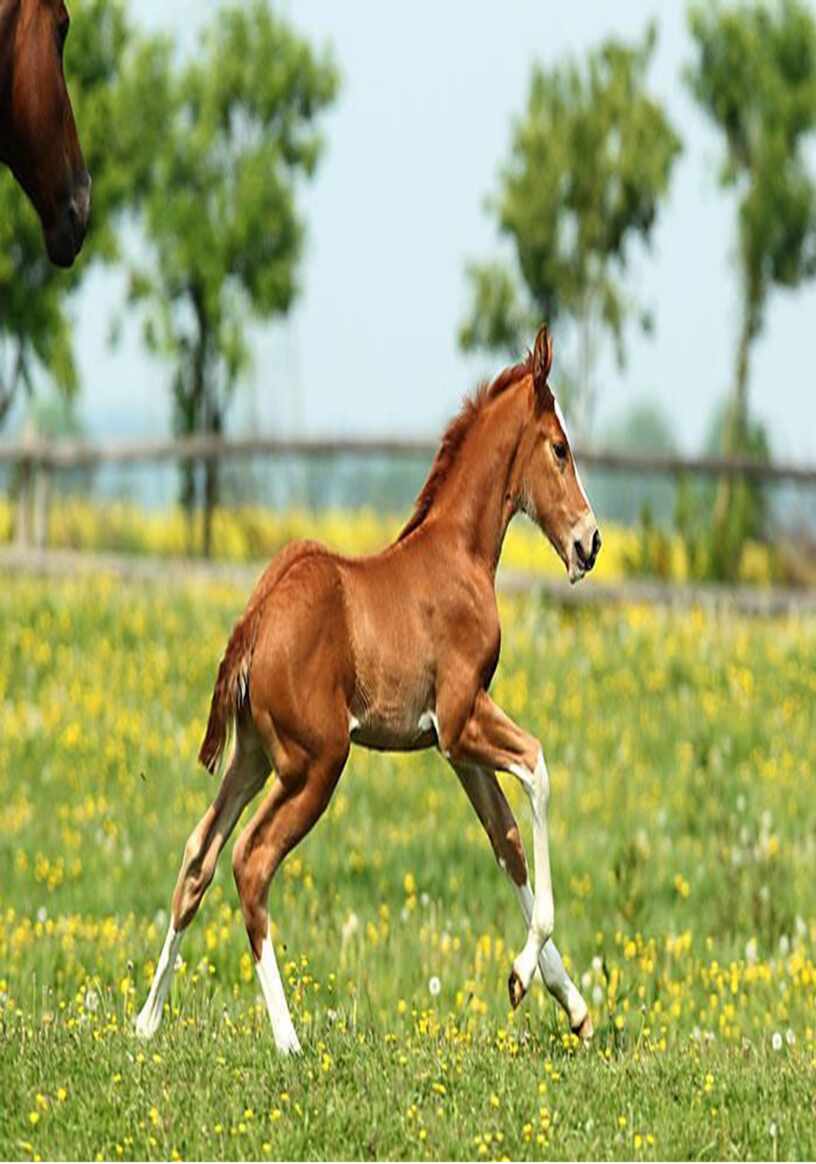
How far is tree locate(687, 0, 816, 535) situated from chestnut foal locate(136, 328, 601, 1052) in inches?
967

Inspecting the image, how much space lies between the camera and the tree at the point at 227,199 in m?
29.8

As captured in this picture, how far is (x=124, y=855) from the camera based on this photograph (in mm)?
10781

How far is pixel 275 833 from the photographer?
636 centimetres

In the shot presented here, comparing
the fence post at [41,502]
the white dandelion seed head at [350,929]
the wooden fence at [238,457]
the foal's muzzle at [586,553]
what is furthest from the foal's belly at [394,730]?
the fence post at [41,502]

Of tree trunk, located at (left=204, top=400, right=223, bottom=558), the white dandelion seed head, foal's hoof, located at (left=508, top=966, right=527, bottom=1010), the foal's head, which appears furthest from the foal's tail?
tree trunk, located at (left=204, top=400, right=223, bottom=558)

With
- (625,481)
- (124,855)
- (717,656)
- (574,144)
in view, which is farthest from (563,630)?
(574,144)

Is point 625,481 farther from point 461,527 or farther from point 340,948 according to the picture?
point 461,527

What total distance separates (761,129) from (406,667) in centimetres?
2670

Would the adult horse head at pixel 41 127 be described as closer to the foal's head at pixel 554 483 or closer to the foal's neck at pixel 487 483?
the foal's neck at pixel 487 483

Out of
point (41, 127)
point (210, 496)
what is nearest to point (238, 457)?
point (210, 496)

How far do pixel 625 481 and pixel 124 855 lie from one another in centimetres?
1247

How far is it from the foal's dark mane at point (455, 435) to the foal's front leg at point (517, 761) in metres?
0.74

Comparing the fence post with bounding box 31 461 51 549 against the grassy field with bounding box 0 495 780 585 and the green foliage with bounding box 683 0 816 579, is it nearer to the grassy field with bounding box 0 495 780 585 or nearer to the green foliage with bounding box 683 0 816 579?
the grassy field with bounding box 0 495 780 585

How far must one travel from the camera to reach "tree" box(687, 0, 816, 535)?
31141 millimetres
